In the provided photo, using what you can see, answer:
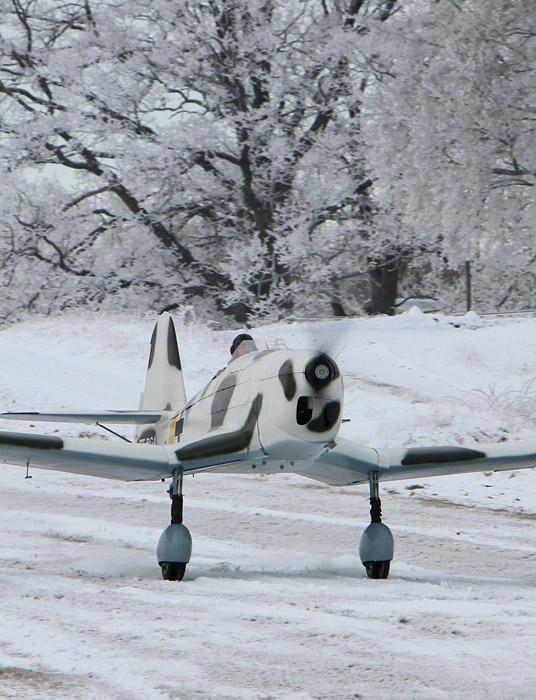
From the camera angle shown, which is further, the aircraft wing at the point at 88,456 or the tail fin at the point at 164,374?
the tail fin at the point at 164,374

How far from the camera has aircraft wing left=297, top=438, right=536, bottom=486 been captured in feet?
28.8

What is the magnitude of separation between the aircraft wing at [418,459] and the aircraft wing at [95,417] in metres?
2.34

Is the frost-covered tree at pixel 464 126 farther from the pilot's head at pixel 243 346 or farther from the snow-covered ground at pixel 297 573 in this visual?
the pilot's head at pixel 243 346

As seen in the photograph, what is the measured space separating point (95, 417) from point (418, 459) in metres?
3.29

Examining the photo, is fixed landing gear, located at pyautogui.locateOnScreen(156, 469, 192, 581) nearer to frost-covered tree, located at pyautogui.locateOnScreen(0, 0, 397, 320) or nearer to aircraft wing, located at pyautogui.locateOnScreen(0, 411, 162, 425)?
aircraft wing, located at pyautogui.locateOnScreen(0, 411, 162, 425)

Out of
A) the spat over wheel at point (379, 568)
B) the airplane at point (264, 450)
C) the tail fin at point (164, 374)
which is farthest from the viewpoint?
the tail fin at point (164, 374)

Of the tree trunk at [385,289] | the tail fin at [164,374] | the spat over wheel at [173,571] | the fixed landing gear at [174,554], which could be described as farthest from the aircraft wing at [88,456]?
the tree trunk at [385,289]

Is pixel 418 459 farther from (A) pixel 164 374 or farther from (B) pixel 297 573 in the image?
(A) pixel 164 374

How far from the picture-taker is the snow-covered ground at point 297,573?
5.47 meters

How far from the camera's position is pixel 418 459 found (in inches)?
348

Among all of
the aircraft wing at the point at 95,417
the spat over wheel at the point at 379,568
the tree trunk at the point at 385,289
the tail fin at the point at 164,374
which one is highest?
the tree trunk at the point at 385,289

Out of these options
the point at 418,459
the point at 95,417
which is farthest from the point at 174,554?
the point at 95,417

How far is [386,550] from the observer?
8516 mm

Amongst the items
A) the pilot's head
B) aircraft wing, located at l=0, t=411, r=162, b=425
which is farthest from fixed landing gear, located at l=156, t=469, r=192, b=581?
aircraft wing, located at l=0, t=411, r=162, b=425
